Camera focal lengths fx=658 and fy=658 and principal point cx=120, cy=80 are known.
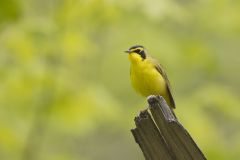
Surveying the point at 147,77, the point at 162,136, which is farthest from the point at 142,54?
the point at 162,136

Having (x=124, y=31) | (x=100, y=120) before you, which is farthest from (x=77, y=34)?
(x=100, y=120)

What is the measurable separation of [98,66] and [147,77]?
1.53 m

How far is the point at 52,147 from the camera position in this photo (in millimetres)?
5531

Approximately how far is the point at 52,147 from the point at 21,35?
1.31 m

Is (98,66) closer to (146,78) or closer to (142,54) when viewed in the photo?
(142,54)

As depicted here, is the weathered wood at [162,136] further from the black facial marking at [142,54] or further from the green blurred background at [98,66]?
the green blurred background at [98,66]

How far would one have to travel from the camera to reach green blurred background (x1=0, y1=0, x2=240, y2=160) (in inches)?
179

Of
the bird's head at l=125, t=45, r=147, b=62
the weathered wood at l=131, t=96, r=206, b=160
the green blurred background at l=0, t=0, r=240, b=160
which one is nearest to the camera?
the weathered wood at l=131, t=96, r=206, b=160

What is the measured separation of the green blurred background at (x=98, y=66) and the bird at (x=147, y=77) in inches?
19.6

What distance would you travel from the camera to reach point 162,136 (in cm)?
235

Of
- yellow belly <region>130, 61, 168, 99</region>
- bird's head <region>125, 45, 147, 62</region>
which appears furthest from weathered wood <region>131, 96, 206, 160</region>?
bird's head <region>125, 45, 147, 62</region>

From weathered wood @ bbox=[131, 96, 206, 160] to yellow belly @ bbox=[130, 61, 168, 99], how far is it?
1.26 meters

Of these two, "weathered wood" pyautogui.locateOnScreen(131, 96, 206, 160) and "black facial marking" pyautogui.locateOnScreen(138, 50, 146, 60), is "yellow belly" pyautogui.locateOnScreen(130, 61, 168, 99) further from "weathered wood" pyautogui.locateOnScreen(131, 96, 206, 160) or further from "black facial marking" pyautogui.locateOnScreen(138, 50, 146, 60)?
"weathered wood" pyautogui.locateOnScreen(131, 96, 206, 160)

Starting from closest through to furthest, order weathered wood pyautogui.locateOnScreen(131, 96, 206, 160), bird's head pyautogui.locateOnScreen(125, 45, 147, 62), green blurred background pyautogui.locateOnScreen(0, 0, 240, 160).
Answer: weathered wood pyautogui.locateOnScreen(131, 96, 206, 160) → bird's head pyautogui.locateOnScreen(125, 45, 147, 62) → green blurred background pyautogui.locateOnScreen(0, 0, 240, 160)
